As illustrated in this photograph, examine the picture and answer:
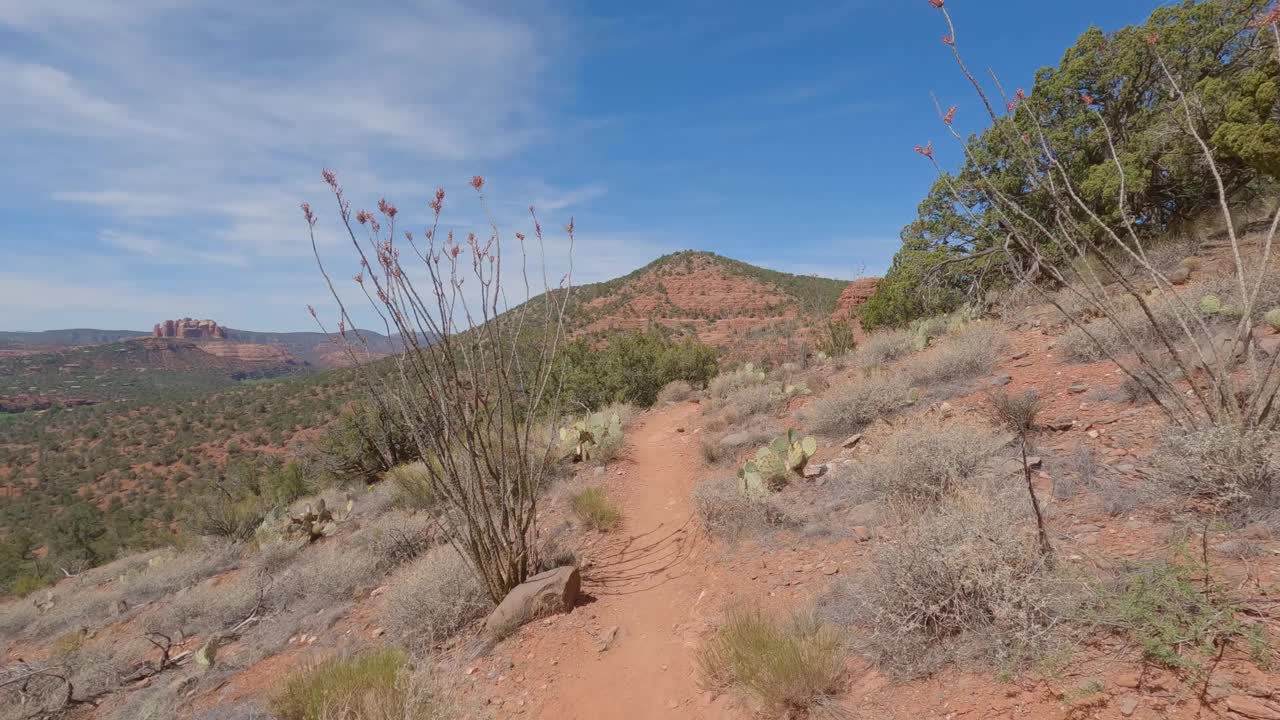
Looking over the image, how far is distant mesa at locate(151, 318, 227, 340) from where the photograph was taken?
156000 millimetres

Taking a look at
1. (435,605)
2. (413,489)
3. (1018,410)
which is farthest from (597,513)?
(1018,410)

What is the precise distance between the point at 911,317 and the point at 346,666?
16588 mm

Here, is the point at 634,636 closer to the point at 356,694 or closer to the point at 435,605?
the point at 435,605

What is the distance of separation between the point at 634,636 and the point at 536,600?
34.1 inches

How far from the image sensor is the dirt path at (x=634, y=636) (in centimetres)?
334

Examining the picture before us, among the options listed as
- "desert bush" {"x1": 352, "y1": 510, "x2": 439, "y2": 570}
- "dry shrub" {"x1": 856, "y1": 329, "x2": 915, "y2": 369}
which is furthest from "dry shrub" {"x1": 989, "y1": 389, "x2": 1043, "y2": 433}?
"desert bush" {"x1": 352, "y1": 510, "x2": 439, "y2": 570}

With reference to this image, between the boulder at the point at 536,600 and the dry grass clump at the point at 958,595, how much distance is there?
2272mm

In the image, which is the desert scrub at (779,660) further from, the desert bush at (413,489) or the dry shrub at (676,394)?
the dry shrub at (676,394)

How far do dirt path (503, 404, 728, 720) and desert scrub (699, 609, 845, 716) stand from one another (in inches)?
8.6

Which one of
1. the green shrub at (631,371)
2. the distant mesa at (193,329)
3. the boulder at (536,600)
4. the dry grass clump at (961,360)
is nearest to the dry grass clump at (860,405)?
the dry grass clump at (961,360)

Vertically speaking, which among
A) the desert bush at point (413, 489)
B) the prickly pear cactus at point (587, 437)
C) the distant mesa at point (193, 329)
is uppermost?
the distant mesa at point (193, 329)

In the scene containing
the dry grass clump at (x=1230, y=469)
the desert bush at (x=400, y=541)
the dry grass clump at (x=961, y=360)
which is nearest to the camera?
the dry grass clump at (x=1230, y=469)

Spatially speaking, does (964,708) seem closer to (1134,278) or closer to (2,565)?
(1134,278)

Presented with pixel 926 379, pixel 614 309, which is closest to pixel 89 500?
pixel 614 309
